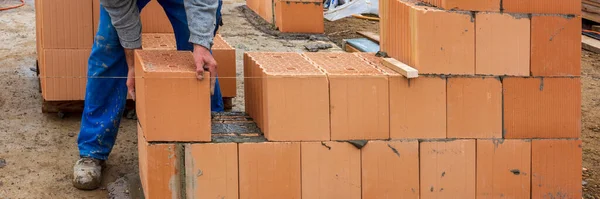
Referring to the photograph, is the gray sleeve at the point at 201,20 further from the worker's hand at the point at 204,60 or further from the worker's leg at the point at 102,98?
the worker's leg at the point at 102,98

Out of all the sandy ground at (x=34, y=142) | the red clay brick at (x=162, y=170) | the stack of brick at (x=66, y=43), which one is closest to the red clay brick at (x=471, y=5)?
the red clay brick at (x=162, y=170)

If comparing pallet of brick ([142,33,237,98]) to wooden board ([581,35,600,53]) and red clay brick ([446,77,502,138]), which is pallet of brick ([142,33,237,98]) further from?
wooden board ([581,35,600,53])

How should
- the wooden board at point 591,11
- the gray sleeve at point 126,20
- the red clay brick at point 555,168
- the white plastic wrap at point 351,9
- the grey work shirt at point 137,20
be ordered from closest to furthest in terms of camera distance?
the grey work shirt at point 137,20 < the red clay brick at point 555,168 < the gray sleeve at point 126,20 < the wooden board at point 591,11 < the white plastic wrap at point 351,9

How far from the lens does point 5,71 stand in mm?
6246

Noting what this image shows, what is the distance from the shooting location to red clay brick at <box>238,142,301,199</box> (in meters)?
3.28

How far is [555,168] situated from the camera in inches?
138

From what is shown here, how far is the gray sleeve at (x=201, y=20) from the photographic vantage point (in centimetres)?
337

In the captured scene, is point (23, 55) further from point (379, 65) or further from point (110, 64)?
point (379, 65)

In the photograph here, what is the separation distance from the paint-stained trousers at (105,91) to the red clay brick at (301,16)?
5.04 meters

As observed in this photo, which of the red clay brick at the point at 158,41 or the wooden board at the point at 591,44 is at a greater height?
the wooden board at the point at 591,44

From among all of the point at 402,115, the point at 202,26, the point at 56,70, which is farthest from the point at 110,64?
the point at 402,115

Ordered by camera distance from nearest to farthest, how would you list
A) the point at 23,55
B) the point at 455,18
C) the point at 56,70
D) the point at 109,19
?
the point at 455,18 → the point at 109,19 → the point at 56,70 → the point at 23,55

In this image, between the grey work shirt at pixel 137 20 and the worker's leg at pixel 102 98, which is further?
the worker's leg at pixel 102 98

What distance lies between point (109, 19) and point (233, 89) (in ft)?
4.51
